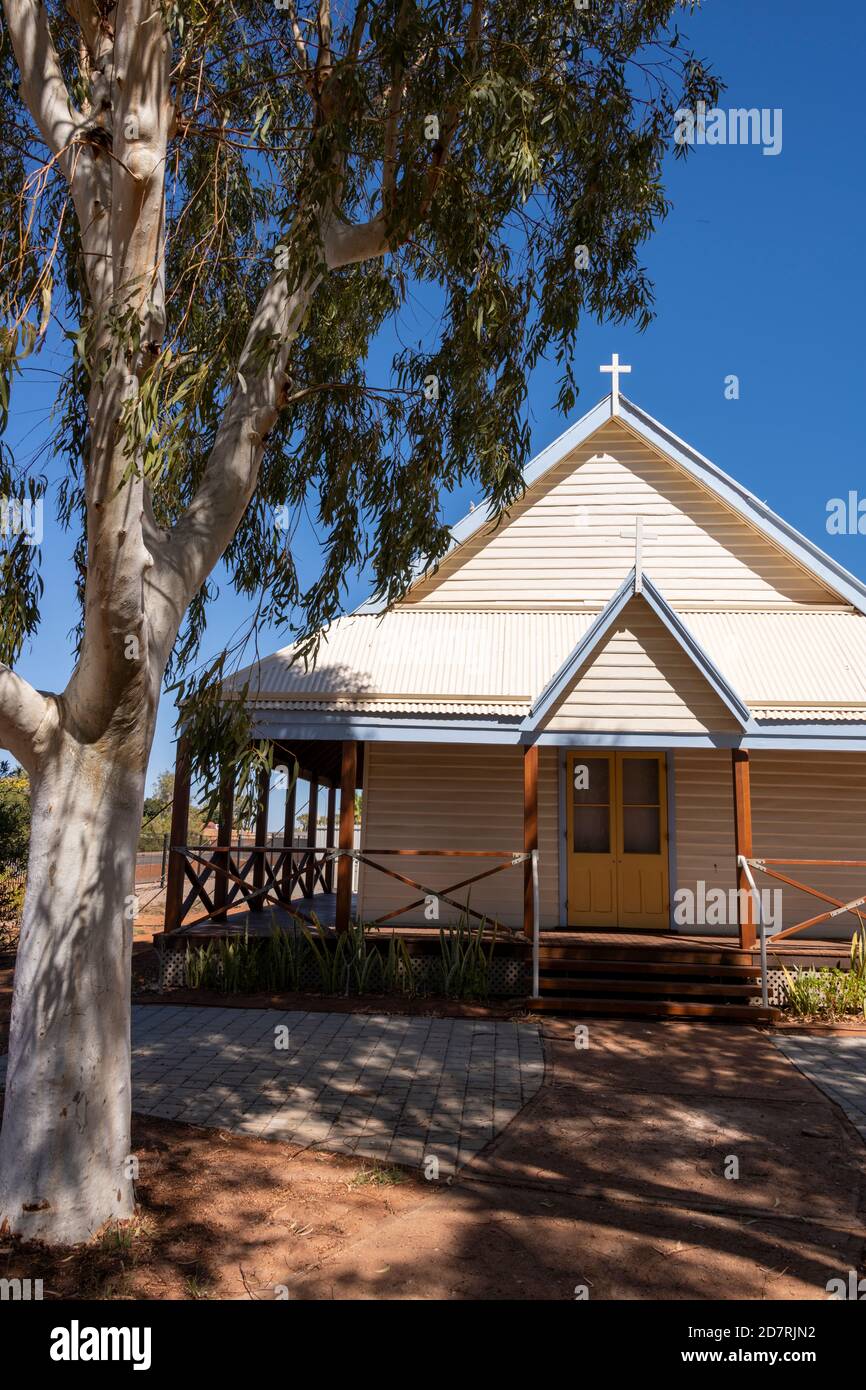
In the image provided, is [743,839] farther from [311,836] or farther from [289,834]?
[311,836]

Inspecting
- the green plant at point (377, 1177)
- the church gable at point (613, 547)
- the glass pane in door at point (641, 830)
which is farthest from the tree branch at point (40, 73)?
the glass pane in door at point (641, 830)

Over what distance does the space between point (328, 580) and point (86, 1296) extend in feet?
16.1

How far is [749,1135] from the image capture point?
6.21 meters

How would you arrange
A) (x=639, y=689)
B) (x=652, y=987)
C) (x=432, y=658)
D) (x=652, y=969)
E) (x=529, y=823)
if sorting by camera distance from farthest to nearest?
(x=432, y=658), (x=639, y=689), (x=529, y=823), (x=652, y=969), (x=652, y=987)

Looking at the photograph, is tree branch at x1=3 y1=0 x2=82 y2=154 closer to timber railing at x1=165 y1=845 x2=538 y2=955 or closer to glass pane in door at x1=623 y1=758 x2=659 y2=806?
timber railing at x1=165 y1=845 x2=538 y2=955

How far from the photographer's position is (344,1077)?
286 inches

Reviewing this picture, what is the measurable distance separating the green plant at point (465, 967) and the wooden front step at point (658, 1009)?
83cm

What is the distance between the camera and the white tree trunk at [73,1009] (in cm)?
443

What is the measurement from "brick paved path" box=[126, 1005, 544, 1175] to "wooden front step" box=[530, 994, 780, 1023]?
628 mm

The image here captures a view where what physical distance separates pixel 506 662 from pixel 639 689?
7.39ft

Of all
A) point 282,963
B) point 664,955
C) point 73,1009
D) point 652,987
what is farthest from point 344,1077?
point 664,955

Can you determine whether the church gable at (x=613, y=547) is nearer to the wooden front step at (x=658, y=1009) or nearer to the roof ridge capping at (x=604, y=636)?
the roof ridge capping at (x=604, y=636)

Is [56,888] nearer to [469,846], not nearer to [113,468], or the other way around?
[113,468]

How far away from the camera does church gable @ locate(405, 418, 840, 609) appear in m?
13.9
